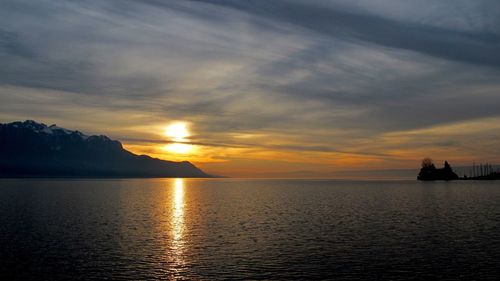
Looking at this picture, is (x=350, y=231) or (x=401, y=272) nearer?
(x=401, y=272)

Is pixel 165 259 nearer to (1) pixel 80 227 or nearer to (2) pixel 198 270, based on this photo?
(2) pixel 198 270

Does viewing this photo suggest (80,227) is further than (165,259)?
Yes

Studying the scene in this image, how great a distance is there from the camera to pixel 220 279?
139 feet

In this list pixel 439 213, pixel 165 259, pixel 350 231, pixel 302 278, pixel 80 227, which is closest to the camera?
pixel 302 278

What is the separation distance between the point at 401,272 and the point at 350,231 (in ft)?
93.6

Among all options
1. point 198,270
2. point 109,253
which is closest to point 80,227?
point 109,253

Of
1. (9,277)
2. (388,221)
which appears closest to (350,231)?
(388,221)

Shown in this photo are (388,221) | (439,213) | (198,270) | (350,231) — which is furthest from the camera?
(439,213)

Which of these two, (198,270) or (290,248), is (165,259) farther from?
(290,248)

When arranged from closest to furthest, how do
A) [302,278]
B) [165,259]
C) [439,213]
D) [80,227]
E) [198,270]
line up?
[302,278] → [198,270] → [165,259] → [80,227] → [439,213]

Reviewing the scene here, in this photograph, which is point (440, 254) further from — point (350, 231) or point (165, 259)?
point (165, 259)

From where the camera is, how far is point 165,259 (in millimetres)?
52250

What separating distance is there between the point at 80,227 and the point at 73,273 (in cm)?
3740

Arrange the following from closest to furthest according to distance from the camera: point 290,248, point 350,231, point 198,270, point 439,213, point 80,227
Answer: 1. point 198,270
2. point 290,248
3. point 350,231
4. point 80,227
5. point 439,213
